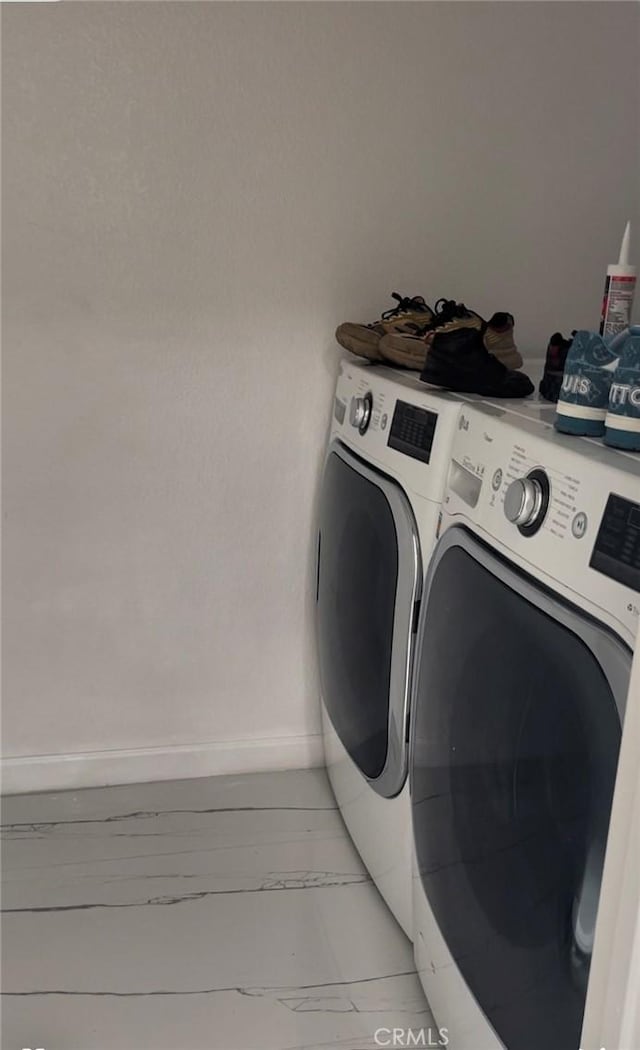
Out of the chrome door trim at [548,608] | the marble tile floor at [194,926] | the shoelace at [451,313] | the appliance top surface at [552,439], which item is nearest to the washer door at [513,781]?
the chrome door trim at [548,608]

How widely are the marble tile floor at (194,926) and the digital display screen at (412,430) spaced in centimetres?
78

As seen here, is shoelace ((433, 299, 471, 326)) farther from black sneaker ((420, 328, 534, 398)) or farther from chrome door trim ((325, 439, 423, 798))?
chrome door trim ((325, 439, 423, 798))

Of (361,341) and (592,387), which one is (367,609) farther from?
(592,387)

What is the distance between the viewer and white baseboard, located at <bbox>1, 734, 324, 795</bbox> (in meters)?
1.94

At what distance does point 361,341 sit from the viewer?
1.73 m

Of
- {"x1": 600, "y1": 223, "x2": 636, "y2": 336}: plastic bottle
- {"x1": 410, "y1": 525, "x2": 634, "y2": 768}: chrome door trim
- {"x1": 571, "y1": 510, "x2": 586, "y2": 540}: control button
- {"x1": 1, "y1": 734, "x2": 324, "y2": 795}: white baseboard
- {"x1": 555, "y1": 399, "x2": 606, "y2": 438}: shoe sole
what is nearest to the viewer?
{"x1": 410, "y1": 525, "x2": 634, "y2": 768}: chrome door trim

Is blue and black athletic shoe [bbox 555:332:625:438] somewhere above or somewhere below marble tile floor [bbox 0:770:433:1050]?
above

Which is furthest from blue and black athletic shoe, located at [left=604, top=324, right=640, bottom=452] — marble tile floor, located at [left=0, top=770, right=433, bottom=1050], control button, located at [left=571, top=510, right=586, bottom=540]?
marble tile floor, located at [left=0, top=770, right=433, bottom=1050]

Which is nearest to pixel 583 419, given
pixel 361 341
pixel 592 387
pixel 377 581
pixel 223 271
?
pixel 592 387

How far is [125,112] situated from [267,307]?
0.43 m

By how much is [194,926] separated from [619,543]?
3.54ft

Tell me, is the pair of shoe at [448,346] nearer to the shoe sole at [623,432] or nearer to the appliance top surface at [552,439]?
the appliance top surface at [552,439]

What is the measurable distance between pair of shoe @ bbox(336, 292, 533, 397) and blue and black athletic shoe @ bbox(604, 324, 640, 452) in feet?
1.29

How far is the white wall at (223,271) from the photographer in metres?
1.74
